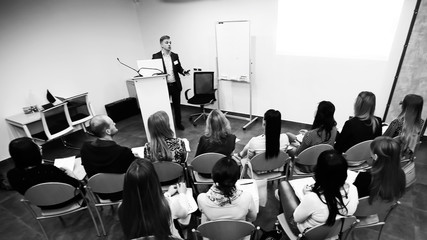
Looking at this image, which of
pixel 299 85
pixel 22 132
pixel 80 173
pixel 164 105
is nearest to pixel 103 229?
pixel 80 173

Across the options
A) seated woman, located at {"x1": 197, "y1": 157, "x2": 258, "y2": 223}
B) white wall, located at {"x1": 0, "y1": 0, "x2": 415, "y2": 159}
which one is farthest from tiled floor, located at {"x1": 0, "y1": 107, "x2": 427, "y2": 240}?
white wall, located at {"x1": 0, "y1": 0, "x2": 415, "y2": 159}

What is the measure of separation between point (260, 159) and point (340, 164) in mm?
929

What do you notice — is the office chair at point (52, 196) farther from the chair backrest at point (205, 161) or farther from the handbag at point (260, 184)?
the handbag at point (260, 184)

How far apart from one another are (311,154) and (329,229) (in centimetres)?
92

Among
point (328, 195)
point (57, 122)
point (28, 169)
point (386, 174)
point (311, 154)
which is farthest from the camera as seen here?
point (57, 122)

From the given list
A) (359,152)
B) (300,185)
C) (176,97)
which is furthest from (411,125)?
(176,97)

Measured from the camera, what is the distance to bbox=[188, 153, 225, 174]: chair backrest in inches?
87.1

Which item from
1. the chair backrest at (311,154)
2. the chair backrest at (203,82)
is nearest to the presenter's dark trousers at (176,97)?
the chair backrest at (203,82)

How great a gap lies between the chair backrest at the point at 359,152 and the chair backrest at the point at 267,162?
61 cm

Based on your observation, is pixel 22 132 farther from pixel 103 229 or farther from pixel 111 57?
pixel 103 229

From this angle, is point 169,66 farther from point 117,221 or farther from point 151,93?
point 117,221

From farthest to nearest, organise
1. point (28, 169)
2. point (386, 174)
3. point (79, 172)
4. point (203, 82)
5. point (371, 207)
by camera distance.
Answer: point (203, 82) < point (79, 172) < point (28, 169) < point (371, 207) < point (386, 174)

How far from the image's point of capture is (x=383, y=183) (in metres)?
1.64

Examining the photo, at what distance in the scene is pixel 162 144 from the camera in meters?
2.23
